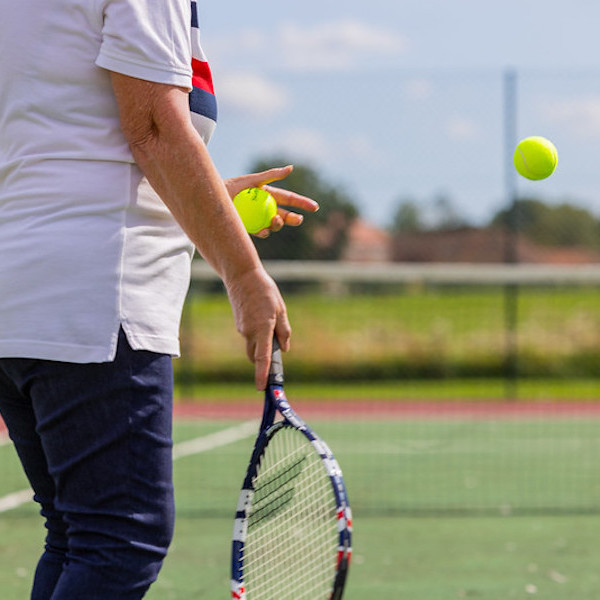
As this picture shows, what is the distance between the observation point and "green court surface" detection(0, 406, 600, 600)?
12.2 feet

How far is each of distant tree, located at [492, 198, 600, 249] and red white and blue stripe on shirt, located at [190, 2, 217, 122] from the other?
9174 mm

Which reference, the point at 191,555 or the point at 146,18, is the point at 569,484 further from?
the point at 146,18

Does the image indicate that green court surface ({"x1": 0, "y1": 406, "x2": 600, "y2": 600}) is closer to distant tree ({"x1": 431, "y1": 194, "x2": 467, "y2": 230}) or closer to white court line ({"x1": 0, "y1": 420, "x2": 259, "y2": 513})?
white court line ({"x1": 0, "y1": 420, "x2": 259, "y2": 513})

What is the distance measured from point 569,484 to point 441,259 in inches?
236

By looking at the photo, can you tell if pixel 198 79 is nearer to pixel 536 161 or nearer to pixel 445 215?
pixel 536 161

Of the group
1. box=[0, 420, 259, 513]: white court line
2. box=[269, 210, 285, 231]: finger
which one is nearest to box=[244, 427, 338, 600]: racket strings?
box=[269, 210, 285, 231]: finger

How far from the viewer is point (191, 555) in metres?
4.10

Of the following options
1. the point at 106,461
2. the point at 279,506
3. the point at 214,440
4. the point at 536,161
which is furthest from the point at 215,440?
the point at 106,461

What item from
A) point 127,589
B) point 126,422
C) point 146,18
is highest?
point 146,18

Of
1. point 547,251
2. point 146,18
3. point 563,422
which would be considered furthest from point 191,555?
point 547,251

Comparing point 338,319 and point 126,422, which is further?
point 338,319

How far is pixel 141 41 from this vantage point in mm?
1771

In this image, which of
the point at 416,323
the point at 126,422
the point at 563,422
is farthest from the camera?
the point at 416,323

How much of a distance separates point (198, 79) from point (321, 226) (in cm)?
930
